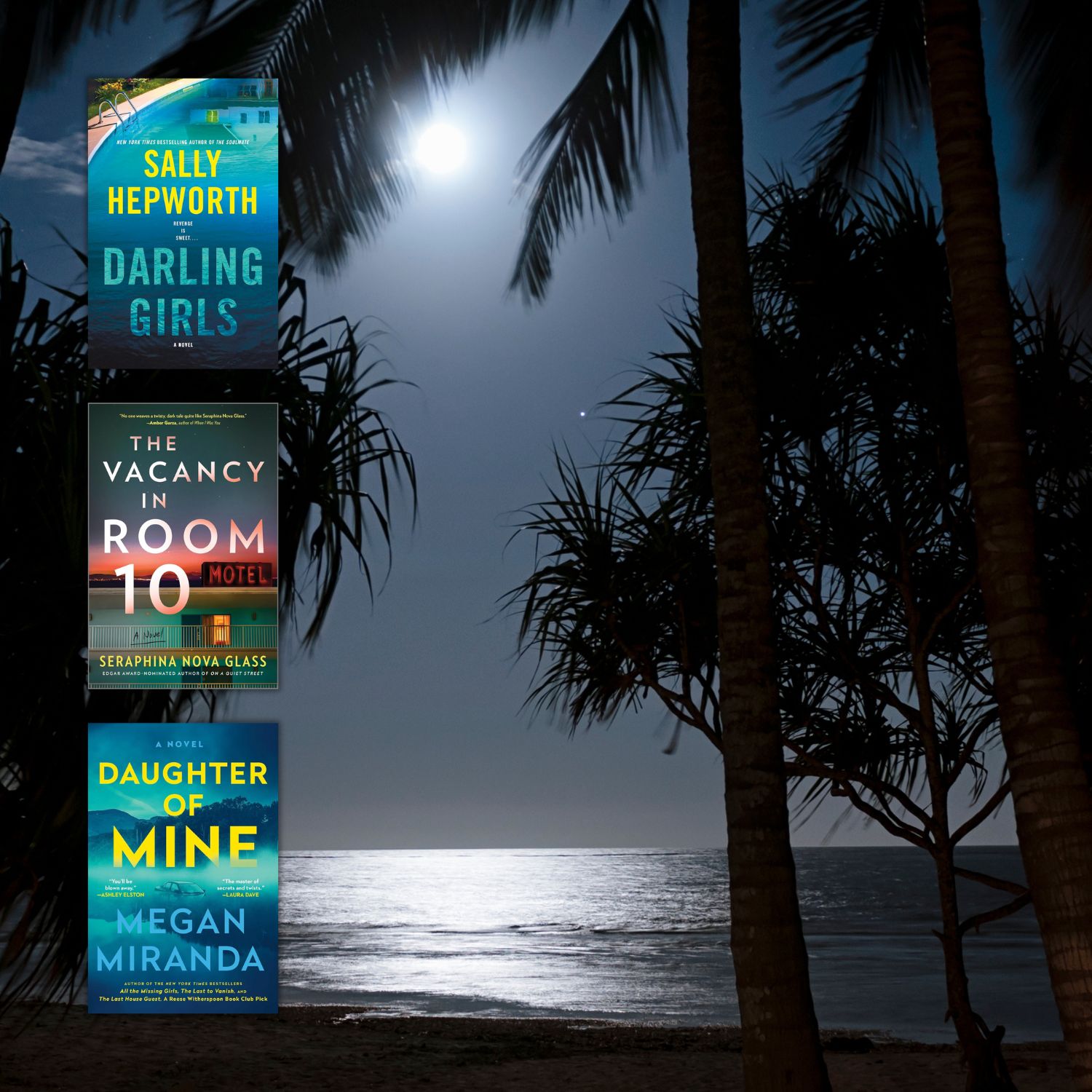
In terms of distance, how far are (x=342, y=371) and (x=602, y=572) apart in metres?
2.35

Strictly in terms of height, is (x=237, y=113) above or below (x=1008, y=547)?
above

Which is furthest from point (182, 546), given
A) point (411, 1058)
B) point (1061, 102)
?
point (411, 1058)

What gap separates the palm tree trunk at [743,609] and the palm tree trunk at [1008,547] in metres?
1.07

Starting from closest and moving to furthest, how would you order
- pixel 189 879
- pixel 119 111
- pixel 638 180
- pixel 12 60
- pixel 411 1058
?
pixel 189 879 < pixel 119 111 < pixel 12 60 < pixel 638 180 < pixel 411 1058

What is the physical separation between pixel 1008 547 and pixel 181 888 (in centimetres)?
353

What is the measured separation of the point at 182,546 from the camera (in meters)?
5.15

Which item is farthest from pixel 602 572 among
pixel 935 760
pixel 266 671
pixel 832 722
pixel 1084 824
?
pixel 1084 824

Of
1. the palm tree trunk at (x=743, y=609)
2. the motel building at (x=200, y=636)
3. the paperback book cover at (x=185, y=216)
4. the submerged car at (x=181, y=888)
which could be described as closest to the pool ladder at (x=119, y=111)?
the paperback book cover at (x=185, y=216)

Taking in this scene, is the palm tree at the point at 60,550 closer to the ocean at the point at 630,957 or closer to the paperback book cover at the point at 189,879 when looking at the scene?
the paperback book cover at the point at 189,879

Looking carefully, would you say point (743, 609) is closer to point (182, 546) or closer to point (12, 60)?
point (182, 546)

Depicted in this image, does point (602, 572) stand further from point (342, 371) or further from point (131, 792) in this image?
point (131, 792)

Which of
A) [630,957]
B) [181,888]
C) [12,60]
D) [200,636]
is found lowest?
[630,957]

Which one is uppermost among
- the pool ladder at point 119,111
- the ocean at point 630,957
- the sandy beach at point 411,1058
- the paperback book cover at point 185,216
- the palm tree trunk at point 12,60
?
the palm tree trunk at point 12,60

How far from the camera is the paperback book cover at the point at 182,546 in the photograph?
4977 millimetres
